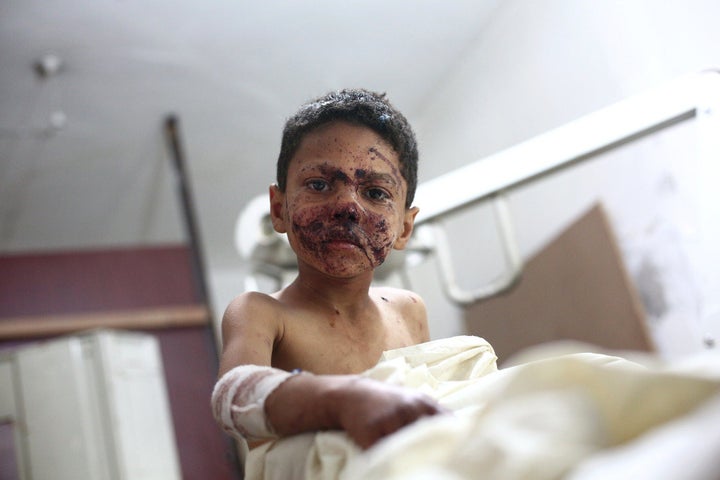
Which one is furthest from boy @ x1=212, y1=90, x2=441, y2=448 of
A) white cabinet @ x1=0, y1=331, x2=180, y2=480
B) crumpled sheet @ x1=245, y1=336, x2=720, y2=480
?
white cabinet @ x1=0, y1=331, x2=180, y2=480

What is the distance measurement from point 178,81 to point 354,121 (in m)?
1.78

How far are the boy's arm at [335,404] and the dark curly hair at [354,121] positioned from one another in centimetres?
22

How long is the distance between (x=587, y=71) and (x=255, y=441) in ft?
5.15

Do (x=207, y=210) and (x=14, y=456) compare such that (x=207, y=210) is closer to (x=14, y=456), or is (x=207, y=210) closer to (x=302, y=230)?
(x=14, y=456)

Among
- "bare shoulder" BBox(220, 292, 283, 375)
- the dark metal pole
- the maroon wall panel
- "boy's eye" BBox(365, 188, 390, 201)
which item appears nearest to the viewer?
"bare shoulder" BBox(220, 292, 283, 375)

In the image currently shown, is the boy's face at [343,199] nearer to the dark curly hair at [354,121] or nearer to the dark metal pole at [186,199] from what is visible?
the dark curly hair at [354,121]

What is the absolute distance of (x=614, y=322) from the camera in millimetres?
1896

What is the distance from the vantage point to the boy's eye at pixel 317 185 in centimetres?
73

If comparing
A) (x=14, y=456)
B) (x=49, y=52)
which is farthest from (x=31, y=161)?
(x=14, y=456)

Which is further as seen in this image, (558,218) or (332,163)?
(558,218)

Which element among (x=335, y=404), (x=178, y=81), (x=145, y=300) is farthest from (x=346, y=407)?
(x=145, y=300)

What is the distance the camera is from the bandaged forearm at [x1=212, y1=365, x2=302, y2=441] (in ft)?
1.77

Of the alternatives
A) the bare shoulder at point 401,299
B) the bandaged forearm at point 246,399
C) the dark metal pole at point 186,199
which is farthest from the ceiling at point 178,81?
the bandaged forearm at point 246,399

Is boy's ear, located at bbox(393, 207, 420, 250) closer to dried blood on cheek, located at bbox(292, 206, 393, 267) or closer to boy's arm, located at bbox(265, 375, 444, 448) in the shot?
dried blood on cheek, located at bbox(292, 206, 393, 267)
